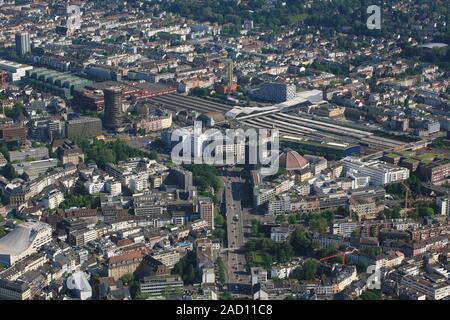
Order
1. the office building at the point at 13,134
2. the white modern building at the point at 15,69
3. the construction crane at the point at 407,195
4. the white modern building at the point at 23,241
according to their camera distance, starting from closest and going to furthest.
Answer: the white modern building at the point at 23,241, the construction crane at the point at 407,195, the office building at the point at 13,134, the white modern building at the point at 15,69

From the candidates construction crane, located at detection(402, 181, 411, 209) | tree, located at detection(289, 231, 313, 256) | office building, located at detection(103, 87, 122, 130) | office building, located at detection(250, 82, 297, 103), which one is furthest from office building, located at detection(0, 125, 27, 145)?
construction crane, located at detection(402, 181, 411, 209)

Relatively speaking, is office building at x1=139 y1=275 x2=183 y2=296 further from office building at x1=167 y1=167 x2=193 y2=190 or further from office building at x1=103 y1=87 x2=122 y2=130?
office building at x1=103 y1=87 x2=122 y2=130

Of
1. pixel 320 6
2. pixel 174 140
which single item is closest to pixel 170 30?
pixel 320 6

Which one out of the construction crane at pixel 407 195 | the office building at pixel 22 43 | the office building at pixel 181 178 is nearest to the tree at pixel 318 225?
the construction crane at pixel 407 195

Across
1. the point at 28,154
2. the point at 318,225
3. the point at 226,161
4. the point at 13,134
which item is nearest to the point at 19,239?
the point at 318,225

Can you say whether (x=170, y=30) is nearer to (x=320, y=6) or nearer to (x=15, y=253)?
(x=320, y=6)

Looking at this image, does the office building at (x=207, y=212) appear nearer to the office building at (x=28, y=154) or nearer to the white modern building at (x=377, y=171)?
the white modern building at (x=377, y=171)

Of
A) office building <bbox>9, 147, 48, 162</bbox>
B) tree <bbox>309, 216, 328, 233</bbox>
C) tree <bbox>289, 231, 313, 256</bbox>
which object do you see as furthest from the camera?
office building <bbox>9, 147, 48, 162</bbox>
